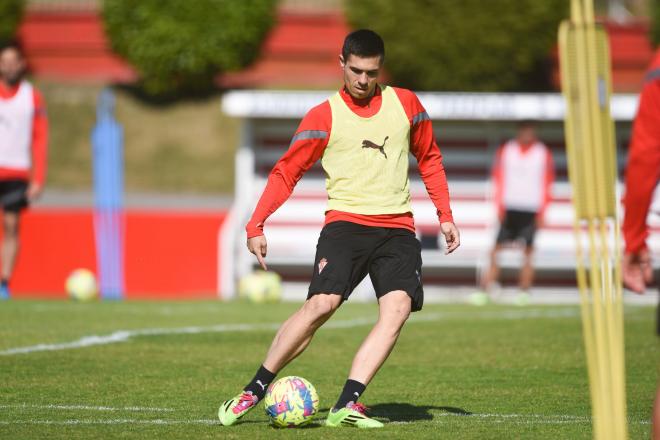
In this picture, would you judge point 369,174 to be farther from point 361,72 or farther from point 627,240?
point 627,240

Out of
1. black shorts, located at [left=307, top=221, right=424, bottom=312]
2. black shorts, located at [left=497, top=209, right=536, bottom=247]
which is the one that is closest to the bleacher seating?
black shorts, located at [left=497, top=209, right=536, bottom=247]

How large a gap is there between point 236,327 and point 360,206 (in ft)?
18.6

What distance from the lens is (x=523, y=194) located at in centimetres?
1767

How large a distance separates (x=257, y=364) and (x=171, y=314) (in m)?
4.56

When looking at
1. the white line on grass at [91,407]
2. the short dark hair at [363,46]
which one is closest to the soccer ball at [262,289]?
the white line on grass at [91,407]

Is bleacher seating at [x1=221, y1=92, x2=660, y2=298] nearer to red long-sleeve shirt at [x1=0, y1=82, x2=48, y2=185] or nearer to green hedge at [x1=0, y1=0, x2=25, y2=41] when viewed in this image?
red long-sleeve shirt at [x1=0, y1=82, x2=48, y2=185]

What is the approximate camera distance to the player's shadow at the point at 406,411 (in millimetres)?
7244

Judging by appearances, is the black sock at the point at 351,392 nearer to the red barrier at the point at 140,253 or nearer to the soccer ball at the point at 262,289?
the soccer ball at the point at 262,289

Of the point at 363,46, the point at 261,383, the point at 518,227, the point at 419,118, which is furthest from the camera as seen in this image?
the point at 518,227

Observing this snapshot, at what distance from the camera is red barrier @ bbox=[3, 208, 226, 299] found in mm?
18109

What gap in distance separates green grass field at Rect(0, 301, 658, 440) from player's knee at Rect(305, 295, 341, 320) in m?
0.59

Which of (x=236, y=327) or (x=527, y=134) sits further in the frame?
(x=527, y=134)

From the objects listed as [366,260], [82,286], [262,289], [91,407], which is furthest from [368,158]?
[82,286]

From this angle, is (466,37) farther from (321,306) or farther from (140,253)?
(321,306)
